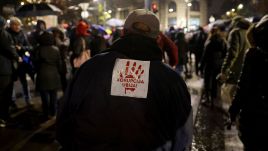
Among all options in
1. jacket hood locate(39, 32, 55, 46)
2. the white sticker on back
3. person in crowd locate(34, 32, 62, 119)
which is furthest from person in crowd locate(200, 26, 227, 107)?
the white sticker on back

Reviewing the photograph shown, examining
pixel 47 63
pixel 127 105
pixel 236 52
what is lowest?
pixel 47 63

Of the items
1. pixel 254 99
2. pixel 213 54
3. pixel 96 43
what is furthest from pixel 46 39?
pixel 254 99

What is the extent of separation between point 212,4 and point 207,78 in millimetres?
72713

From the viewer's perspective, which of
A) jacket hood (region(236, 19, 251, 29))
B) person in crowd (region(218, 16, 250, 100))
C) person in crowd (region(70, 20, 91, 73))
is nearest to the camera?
person in crowd (region(218, 16, 250, 100))

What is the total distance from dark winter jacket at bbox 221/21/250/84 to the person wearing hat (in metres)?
4.14

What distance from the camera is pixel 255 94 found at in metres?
3.60

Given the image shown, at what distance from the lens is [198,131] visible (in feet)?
24.9

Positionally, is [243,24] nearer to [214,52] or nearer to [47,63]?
[214,52]

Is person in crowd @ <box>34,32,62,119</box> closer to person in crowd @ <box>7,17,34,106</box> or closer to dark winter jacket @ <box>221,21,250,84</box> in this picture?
person in crowd @ <box>7,17,34,106</box>

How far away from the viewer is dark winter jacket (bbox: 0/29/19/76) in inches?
285

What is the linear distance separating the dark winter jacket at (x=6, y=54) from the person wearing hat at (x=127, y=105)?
198 inches

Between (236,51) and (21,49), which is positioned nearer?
(236,51)

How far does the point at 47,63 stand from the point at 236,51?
11.2 feet

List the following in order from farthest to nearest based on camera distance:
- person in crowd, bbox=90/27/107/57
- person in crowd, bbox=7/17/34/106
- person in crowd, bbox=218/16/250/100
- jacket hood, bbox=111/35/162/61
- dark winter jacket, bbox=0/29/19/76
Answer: person in crowd, bbox=90/27/107/57
person in crowd, bbox=7/17/34/106
dark winter jacket, bbox=0/29/19/76
person in crowd, bbox=218/16/250/100
jacket hood, bbox=111/35/162/61
